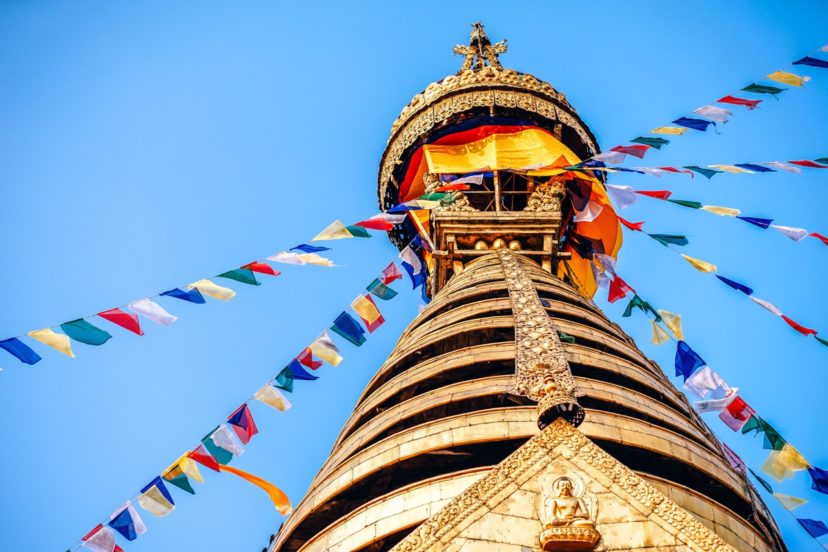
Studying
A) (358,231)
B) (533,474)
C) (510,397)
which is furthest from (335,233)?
(533,474)

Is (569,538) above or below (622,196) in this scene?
below

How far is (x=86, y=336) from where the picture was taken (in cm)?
1101

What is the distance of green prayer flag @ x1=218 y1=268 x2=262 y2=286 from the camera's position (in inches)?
514

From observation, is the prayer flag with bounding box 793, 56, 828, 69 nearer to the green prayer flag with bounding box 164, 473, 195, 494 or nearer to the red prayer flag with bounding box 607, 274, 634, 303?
the red prayer flag with bounding box 607, 274, 634, 303

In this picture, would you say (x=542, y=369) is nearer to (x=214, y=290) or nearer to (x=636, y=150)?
(x=214, y=290)

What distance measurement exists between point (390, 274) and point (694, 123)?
5.93 m

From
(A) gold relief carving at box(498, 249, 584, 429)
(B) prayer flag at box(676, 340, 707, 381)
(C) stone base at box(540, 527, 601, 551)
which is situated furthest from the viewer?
(B) prayer flag at box(676, 340, 707, 381)

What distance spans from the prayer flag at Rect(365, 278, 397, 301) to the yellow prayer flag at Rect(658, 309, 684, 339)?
4.69m

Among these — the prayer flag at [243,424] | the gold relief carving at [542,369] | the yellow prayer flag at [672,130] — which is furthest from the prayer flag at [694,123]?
the prayer flag at [243,424]

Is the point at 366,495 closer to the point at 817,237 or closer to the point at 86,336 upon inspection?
the point at 86,336

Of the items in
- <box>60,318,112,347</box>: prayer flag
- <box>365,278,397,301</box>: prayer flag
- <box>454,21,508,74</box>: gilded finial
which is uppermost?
<box>454,21,508,74</box>: gilded finial

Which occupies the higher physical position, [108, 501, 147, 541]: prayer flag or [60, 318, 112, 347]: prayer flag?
[60, 318, 112, 347]: prayer flag

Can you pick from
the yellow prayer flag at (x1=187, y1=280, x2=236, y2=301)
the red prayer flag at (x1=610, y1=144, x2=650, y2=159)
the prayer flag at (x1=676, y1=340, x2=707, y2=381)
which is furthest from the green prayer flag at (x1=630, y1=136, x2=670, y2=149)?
the yellow prayer flag at (x1=187, y1=280, x2=236, y2=301)

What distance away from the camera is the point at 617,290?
18359 millimetres
